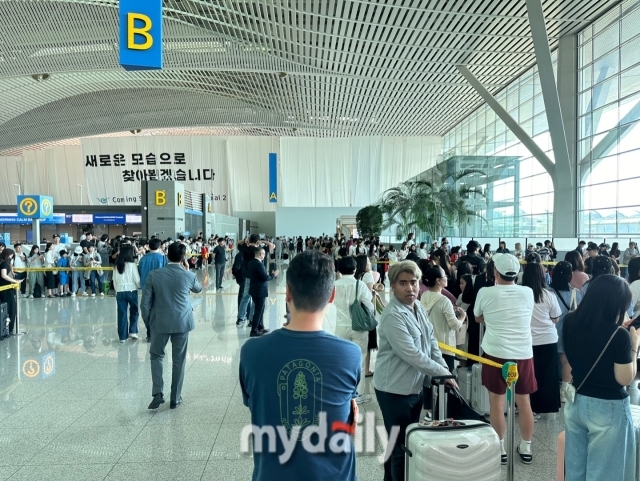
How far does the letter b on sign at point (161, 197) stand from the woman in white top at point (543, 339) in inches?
667

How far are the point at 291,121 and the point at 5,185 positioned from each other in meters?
28.9

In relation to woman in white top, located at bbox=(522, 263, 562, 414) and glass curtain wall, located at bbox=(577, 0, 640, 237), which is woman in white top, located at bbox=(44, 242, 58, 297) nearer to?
woman in white top, located at bbox=(522, 263, 562, 414)

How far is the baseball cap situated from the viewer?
355 centimetres

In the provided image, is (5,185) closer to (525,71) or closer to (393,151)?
(393,151)

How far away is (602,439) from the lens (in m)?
2.49

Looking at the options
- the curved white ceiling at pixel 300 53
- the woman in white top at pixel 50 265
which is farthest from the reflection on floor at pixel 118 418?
the curved white ceiling at pixel 300 53

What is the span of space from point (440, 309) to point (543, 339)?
91cm

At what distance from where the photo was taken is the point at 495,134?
27766 millimetres

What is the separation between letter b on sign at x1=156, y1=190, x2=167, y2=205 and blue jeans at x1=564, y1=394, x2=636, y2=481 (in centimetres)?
1825

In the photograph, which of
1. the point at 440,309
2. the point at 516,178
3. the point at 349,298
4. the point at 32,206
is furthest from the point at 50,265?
the point at 516,178

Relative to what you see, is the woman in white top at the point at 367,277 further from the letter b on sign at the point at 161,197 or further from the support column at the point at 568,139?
the support column at the point at 568,139

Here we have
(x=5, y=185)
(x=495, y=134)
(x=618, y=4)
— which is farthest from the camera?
(x=5, y=185)

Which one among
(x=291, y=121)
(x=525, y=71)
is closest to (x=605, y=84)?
(x=525, y=71)

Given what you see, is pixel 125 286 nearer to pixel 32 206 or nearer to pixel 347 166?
pixel 32 206
